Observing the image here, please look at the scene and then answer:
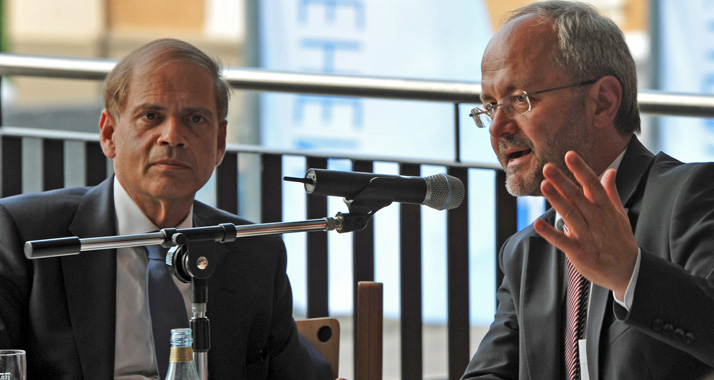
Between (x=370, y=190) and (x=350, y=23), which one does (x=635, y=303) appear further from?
(x=350, y=23)

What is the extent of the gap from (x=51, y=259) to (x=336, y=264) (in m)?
3.06

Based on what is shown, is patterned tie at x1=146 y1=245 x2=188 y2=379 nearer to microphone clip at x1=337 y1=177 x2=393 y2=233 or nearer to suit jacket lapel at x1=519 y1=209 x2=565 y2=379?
microphone clip at x1=337 y1=177 x2=393 y2=233

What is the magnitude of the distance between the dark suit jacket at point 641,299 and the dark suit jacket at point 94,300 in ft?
1.63

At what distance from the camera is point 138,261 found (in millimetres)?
2178

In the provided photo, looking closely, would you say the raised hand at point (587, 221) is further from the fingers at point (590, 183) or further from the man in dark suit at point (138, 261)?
the man in dark suit at point (138, 261)

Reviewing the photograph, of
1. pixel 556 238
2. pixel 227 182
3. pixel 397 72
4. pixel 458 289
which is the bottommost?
pixel 458 289

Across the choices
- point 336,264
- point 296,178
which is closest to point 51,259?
point 296,178

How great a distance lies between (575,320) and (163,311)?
0.87 m

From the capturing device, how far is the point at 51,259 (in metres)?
2.09

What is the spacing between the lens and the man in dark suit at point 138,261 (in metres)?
2.06

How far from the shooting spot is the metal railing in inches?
115

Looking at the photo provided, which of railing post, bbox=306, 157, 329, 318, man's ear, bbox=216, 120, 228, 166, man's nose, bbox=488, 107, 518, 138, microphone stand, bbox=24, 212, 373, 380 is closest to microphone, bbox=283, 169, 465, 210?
microphone stand, bbox=24, 212, 373, 380

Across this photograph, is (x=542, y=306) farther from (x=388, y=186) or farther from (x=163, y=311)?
(x=163, y=311)

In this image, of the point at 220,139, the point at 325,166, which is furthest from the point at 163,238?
the point at 325,166
